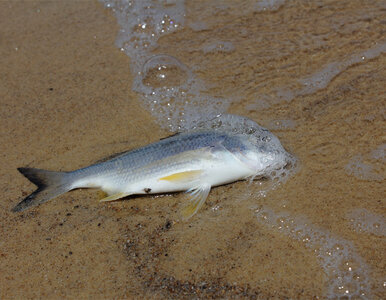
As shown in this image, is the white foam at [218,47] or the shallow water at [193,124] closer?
the shallow water at [193,124]

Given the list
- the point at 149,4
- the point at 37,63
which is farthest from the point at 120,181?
the point at 149,4

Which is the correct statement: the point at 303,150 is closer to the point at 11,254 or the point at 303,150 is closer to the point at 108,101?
the point at 108,101

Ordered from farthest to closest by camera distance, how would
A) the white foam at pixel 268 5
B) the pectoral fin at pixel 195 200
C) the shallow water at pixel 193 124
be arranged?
the white foam at pixel 268 5
the pectoral fin at pixel 195 200
the shallow water at pixel 193 124

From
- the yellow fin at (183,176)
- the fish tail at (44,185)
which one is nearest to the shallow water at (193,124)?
the fish tail at (44,185)

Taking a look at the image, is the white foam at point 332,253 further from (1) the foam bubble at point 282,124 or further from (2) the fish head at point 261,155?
(1) the foam bubble at point 282,124

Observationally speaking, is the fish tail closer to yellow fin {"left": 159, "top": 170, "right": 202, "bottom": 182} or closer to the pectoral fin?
yellow fin {"left": 159, "top": 170, "right": 202, "bottom": 182}

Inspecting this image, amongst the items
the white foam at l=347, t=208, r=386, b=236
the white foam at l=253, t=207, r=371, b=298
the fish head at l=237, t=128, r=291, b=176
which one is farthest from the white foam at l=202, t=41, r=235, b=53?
the white foam at l=347, t=208, r=386, b=236

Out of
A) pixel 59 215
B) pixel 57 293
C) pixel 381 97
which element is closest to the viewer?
pixel 57 293

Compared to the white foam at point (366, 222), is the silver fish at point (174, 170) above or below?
above
